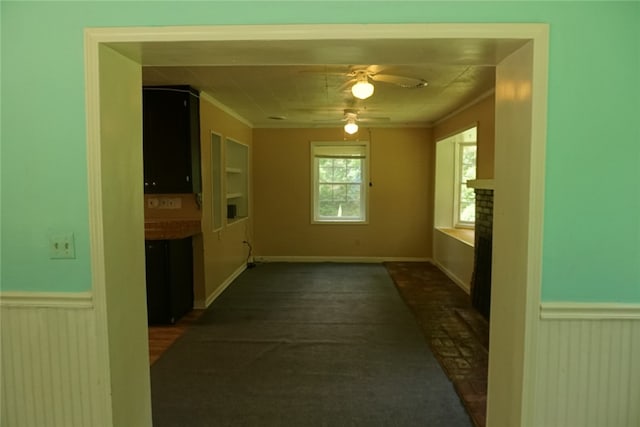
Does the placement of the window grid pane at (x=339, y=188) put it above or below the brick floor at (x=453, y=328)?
above

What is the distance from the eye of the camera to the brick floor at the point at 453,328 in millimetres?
2766

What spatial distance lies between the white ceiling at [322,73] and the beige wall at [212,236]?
0.24 meters

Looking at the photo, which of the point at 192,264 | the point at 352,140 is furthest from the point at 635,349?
the point at 352,140

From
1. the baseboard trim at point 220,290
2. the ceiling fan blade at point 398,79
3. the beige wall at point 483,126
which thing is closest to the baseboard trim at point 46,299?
the ceiling fan blade at point 398,79

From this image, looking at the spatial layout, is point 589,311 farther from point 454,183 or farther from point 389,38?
point 454,183

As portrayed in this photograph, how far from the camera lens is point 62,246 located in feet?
5.45

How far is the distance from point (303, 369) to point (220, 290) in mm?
2390

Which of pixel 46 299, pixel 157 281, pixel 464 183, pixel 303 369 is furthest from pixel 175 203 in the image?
pixel 464 183

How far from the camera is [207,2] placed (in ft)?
4.96

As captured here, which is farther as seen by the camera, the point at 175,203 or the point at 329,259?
the point at 329,259

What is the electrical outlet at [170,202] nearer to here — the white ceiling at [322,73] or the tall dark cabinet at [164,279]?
the tall dark cabinet at [164,279]

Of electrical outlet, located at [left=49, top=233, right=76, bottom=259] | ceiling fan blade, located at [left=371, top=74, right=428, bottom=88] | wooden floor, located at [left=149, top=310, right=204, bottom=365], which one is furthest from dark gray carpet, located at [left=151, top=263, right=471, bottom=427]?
ceiling fan blade, located at [left=371, top=74, right=428, bottom=88]

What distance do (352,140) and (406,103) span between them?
1967 millimetres

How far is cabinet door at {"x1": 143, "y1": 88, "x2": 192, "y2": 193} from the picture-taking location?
410 centimetres
